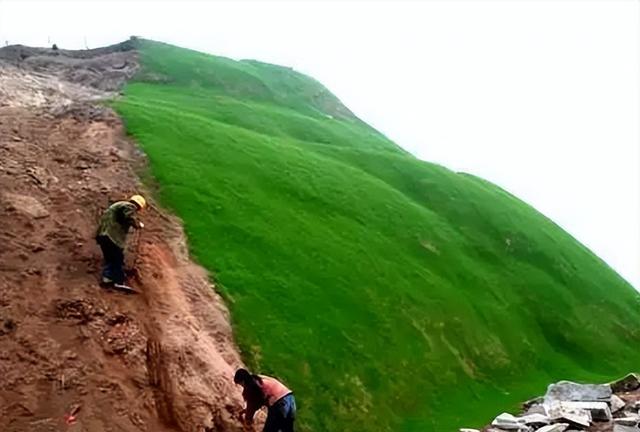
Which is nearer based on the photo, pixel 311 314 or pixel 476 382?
pixel 311 314

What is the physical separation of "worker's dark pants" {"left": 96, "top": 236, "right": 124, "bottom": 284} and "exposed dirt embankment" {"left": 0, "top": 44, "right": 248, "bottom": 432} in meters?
0.35

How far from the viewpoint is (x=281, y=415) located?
13.6 metres

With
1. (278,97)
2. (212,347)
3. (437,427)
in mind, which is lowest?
(437,427)

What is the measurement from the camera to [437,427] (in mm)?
19500

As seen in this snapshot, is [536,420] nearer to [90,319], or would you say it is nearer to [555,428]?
[555,428]

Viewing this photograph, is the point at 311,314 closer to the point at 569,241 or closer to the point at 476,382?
the point at 476,382

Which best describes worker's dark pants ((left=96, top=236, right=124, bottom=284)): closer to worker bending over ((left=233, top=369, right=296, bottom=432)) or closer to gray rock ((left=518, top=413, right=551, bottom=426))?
worker bending over ((left=233, top=369, right=296, bottom=432))

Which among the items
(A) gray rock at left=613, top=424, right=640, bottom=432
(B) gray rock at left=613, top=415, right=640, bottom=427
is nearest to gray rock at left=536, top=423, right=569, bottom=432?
(A) gray rock at left=613, top=424, right=640, bottom=432

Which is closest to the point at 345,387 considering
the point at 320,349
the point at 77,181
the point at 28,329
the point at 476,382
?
the point at 320,349

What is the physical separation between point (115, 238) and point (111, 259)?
1.54 ft

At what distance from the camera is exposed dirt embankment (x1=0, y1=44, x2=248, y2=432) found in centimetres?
1409

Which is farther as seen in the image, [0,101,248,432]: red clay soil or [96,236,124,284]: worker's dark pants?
[96,236,124,284]: worker's dark pants

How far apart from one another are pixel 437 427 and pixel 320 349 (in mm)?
3505

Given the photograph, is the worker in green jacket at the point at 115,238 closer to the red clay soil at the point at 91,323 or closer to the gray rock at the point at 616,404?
the red clay soil at the point at 91,323
